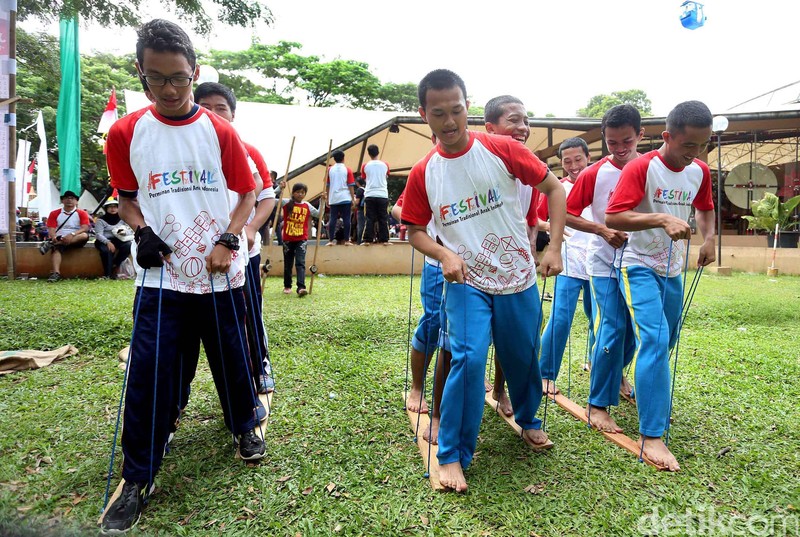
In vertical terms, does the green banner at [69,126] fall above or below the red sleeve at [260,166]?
above

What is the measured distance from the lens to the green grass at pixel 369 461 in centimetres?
225

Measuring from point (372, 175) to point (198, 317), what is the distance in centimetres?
828

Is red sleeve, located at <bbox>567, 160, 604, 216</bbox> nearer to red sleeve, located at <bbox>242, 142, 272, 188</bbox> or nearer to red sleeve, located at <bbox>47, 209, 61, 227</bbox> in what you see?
red sleeve, located at <bbox>242, 142, 272, 188</bbox>

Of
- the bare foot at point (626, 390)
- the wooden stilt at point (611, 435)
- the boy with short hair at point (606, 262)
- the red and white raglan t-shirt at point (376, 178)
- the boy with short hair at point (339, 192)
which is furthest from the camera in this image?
the boy with short hair at point (339, 192)

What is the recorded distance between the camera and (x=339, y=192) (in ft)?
35.6

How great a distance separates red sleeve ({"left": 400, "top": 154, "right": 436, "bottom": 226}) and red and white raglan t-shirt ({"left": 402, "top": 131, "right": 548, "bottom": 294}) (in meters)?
0.06

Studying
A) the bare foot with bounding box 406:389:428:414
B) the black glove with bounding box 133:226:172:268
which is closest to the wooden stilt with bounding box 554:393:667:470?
the bare foot with bounding box 406:389:428:414

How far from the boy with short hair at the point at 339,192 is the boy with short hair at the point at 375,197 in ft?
1.20

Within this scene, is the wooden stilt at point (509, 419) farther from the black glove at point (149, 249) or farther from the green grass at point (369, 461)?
the black glove at point (149, 249)

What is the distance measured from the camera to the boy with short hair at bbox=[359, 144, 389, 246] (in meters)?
10.6

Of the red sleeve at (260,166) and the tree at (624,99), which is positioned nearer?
the red sleeve at (260,166)

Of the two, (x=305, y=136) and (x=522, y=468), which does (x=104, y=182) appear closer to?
(x=305, y=136)

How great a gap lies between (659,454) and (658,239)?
1.18 m

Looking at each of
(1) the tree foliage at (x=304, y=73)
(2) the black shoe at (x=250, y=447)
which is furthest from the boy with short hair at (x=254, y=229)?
(1) the tree foliage at (x=304, y=73)
